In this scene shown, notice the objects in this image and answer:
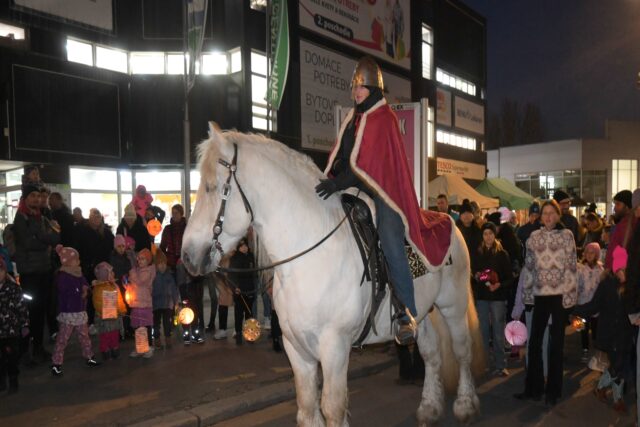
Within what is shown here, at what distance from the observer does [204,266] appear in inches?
112

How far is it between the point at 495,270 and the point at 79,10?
13.7 m

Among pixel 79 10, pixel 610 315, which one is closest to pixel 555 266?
pixel 610 315

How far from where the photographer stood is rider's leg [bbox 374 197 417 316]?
3.38m

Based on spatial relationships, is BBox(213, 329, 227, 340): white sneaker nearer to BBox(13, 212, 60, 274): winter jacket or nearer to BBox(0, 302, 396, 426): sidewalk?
BBox(0, 302, 396, 426): sidewalk

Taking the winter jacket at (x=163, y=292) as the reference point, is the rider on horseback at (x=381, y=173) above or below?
above

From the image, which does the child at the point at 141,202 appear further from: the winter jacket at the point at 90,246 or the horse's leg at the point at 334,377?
the horse's leg at the point at 334,377

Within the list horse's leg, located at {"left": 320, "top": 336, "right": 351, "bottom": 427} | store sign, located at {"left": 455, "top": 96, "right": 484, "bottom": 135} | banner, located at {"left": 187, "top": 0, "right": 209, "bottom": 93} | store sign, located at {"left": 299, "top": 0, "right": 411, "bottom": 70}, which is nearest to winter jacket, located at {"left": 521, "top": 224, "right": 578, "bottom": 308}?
horse's leg, located at {"left": 320, "top": 336, "right": 351, "bottom": 427}

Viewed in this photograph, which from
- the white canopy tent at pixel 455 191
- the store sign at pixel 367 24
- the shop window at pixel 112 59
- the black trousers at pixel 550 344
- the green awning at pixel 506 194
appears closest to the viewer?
the black trousers at pixel 550 344

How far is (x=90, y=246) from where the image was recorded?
7520 millimetres

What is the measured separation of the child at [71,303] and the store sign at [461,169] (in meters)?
22.1

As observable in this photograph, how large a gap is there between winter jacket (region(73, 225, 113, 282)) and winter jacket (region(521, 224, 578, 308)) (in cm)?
653

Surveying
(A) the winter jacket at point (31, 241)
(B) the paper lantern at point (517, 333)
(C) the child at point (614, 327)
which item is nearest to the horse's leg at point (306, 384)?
(C) the child at point (614, 327)

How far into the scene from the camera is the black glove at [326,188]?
3.18 meters

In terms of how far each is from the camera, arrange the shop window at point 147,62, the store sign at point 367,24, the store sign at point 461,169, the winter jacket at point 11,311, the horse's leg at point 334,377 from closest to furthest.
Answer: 1. the horse's leg at point 334,377
2. the winter jacket at point 11,311
3. the shop window at point 147,62
4. the store sign at point 367,24
5. the store sign at point 461,169
